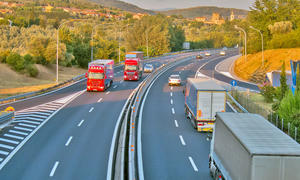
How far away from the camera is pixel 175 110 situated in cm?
3472

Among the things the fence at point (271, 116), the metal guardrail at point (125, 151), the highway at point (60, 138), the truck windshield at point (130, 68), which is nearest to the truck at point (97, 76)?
the highway at point (60, 138)

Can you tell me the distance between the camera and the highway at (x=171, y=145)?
18297 millimetres

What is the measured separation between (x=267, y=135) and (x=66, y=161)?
1108 cm

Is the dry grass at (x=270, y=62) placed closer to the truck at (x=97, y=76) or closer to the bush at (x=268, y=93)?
the bush at (x=268, y=93)

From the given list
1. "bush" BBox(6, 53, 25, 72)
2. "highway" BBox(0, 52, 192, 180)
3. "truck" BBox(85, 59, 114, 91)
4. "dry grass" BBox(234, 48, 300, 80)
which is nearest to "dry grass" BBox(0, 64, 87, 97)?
"bush" BBox(6, 53, 25, 72)

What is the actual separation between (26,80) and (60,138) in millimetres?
38703

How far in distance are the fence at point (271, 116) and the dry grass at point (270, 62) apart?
108 feet

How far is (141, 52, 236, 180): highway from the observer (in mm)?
18297

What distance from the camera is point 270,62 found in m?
75.8

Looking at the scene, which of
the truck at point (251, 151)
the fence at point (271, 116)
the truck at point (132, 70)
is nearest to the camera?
the truck at point (251, 151)

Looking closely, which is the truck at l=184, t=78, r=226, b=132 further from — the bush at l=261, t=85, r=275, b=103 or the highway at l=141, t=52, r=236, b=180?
the bush at l=261, t=85, r=275, b=103

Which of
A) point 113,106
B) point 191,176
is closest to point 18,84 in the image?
point 113,106

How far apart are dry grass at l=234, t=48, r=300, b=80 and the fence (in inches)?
1292

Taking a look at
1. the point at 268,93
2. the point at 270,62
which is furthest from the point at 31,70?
the point at 270,62
